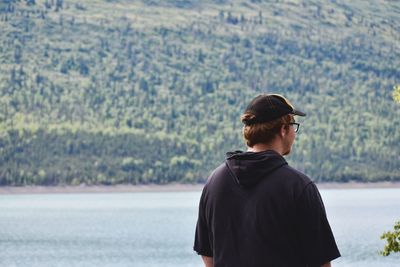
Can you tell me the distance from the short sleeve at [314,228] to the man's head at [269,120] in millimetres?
275

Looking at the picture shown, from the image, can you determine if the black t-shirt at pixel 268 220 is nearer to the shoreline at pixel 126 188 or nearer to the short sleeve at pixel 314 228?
the short sleeve at pixel 314 228

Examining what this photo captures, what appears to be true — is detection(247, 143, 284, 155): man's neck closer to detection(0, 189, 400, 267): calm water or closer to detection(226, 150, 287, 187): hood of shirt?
detection(226, 150, 287, 187): hood of shirt

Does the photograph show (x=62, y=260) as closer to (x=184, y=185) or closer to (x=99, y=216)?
(x=99, y=216)

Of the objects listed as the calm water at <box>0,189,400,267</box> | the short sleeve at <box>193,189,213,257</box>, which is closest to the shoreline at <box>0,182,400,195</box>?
the calm water at <box>0,189,400,267</box>

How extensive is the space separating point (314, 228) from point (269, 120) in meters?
0.47

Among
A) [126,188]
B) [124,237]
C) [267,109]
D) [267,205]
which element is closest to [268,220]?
[267,205]

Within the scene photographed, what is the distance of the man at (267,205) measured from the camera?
4742mm

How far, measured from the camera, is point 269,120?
4879 millimetres

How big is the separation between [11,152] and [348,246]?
121174 mm

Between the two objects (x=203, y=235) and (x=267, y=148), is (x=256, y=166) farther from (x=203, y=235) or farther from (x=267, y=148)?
(x=203, y=235)

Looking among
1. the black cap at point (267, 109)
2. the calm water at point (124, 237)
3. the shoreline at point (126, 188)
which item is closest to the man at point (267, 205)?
the black cap at point (267, 109)

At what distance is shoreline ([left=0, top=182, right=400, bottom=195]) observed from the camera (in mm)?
161500

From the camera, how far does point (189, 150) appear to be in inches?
7229

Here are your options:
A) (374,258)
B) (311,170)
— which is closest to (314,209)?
(374,258)
